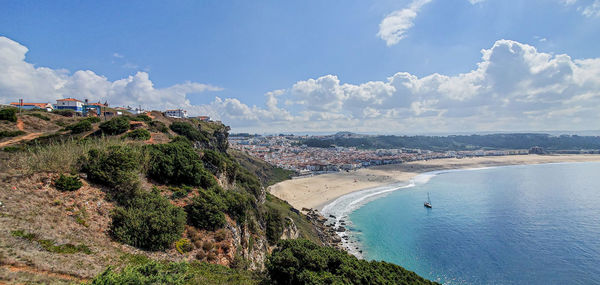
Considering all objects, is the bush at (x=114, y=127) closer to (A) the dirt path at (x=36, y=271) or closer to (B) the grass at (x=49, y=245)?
(B) the grass at (x=49, y=245)

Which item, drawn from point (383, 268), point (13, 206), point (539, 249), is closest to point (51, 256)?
point (13, 206)

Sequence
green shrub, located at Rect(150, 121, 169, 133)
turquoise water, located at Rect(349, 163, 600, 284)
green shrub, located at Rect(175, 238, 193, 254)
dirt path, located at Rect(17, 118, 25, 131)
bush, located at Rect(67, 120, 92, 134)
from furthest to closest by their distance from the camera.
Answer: green shrub, located at Rect(150, 121, 169, 133) → dirt path, located at Rect(17, 118, 25, 131) → bush, located at Rect(67, 120, 92, 134) → turquoise water, located at Rect(349, 163, 600, 284) → green shrub, located at Rect(175, 238, 193, 254)

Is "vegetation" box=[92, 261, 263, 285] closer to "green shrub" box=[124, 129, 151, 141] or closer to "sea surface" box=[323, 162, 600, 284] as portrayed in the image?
"green shrub" box=[124, 129, 151, 141]

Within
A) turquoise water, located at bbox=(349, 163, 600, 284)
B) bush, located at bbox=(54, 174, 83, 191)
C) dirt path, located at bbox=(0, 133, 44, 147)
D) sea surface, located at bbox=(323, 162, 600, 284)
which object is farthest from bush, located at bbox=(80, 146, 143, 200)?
sea surface, located at bbox=(323, 162, 600, 284)

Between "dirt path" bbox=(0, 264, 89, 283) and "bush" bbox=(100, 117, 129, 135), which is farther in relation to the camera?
"bush" bbox=(100, 117, 129, 135)

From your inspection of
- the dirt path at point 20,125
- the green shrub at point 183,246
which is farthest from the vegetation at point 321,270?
the dirt path at point 20,125

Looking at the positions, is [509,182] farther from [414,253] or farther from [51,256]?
[51,256]
